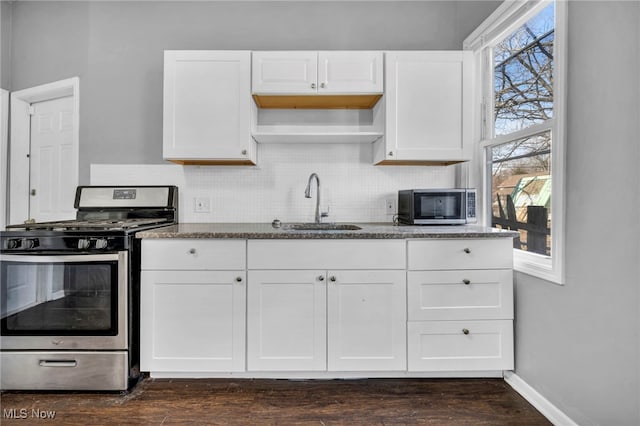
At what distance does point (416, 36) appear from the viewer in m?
2.68

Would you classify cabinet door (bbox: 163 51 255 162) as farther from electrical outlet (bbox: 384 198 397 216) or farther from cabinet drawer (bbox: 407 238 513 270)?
cabinet drawer (bbox: 407 238 513 270)

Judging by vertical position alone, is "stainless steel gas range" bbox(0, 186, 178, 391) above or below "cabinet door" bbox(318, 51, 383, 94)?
below

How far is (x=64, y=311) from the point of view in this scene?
1.90 metres

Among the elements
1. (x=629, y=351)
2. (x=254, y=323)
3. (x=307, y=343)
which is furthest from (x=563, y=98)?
(x=254, y=323)

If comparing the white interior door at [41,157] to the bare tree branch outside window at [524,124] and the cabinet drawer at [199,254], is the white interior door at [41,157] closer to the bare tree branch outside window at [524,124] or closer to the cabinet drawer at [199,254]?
the cabinet drawer at [199,254]

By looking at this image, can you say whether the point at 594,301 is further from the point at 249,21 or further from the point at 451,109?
the point at 249,21

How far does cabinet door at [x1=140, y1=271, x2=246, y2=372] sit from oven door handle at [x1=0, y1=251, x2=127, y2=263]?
20 cm

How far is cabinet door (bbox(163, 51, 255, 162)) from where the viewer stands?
2279mm

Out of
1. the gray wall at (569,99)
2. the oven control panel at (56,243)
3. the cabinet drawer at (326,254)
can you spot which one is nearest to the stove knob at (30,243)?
the oven control panel at (56,243)

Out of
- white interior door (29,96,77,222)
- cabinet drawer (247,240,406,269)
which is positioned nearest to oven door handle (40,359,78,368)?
cabinet drawer (247,240,406,269)

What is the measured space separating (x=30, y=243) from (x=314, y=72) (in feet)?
6.22

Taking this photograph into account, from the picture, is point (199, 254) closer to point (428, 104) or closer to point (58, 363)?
point (58, 363)

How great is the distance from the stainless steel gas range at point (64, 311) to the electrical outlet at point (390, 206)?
175 cm

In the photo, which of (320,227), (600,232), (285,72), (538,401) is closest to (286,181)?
(320,227)
